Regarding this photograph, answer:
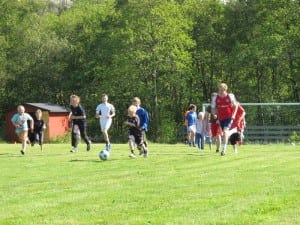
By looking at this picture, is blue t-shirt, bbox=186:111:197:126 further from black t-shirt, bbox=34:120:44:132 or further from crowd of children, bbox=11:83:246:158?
crowd of children, bbox=11:83:246:158

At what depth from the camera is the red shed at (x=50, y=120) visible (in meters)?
45.4

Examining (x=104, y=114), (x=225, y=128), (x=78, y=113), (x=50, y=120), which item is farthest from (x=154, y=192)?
(x=50, y=120)

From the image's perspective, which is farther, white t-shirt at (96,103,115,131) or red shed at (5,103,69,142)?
red shed at (5,103,69,142)

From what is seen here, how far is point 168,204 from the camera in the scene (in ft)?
28.9

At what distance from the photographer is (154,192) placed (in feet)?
32.9

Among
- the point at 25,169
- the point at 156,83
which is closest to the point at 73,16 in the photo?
the point at 156,83

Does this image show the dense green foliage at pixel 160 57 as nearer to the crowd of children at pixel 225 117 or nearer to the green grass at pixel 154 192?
the crowd of children at pixel 225 117

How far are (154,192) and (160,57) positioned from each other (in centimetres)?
4257

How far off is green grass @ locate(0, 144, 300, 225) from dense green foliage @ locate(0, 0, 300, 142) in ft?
118

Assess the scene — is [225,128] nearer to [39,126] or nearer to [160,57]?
[39,126]

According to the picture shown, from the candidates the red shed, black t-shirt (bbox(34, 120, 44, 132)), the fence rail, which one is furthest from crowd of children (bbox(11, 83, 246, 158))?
the red shed

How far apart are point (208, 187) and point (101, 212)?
275 cm

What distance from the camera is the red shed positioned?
45375mm

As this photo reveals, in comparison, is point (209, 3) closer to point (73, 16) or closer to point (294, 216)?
point (73, 16)
